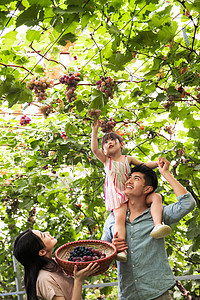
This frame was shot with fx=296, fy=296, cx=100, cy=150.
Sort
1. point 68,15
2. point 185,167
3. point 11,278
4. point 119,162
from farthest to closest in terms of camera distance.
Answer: point 11,278 → point 185,167 → point 119,162 → point 68,15

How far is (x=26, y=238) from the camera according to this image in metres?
1.61

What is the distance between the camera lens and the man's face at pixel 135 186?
5.28ft

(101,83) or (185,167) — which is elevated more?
(101,83)

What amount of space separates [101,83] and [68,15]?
506 mm

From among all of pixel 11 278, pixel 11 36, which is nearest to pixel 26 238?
pixel 11 36

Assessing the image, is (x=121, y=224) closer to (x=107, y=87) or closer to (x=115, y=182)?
(x=115, y=182)

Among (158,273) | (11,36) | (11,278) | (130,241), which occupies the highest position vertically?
(11,36)

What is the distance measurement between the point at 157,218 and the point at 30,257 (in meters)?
0.71

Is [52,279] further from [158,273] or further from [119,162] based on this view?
[119,162]

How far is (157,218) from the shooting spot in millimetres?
1499

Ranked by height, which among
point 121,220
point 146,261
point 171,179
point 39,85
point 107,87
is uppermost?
point 39,85

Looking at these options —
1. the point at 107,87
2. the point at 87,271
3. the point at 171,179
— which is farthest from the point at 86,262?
the point at 107,87

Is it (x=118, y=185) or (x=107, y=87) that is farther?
(x=118, y=185)

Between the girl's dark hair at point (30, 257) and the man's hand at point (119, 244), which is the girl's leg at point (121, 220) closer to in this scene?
the man's hand at point (119, 244)
